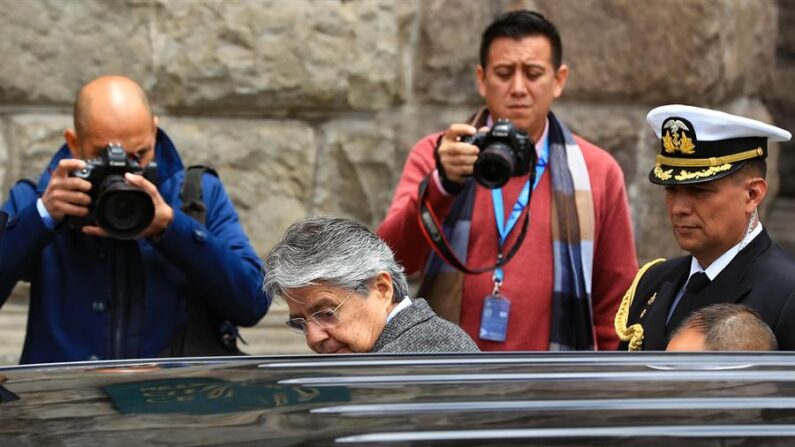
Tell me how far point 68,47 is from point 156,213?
126 cm

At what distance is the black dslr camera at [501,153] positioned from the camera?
3.60 m

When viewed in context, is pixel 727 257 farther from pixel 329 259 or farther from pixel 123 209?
pixel 123 209

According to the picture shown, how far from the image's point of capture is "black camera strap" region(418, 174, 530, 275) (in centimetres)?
374

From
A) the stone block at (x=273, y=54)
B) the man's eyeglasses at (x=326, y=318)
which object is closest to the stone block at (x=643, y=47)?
the stone block at (x=273, y=54)

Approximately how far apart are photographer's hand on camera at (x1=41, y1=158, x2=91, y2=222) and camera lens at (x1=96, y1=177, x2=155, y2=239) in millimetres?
58

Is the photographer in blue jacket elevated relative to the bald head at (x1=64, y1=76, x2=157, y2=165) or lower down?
lower down

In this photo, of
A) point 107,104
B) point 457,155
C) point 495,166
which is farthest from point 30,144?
point 495,166

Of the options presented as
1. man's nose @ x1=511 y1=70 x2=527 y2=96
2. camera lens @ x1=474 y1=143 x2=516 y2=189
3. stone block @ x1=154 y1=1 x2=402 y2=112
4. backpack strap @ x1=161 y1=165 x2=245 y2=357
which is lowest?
backpack strap @ x1=161 y1=165 x2=245 y2=357

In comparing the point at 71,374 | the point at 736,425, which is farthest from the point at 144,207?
the point at 736,425

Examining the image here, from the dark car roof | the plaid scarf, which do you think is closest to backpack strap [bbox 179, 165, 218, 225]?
the plaid scarf

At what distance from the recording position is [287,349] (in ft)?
15.8

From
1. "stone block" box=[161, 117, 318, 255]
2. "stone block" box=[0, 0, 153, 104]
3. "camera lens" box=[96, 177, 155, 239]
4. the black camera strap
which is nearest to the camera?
"camera lens" box=[96, 177, 155, 239]

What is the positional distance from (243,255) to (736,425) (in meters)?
2.23

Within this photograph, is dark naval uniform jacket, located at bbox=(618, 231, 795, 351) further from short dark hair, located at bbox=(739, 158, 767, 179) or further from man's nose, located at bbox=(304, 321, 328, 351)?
man's nose, located at bbox=(304, 321, 328, 351)
